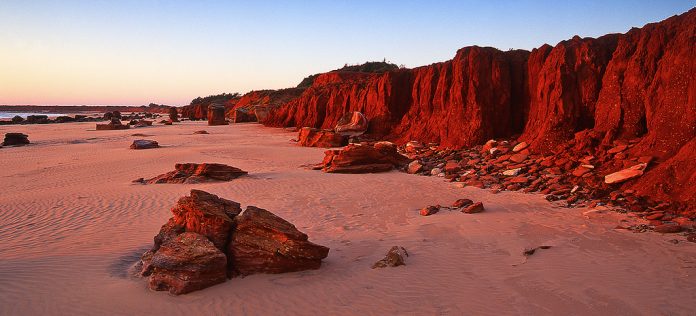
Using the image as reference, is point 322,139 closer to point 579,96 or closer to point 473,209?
point 579,96

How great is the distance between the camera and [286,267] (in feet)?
21.2

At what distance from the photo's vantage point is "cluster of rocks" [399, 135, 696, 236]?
29.7ft

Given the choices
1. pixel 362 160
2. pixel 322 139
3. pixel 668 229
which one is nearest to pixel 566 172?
pixel 668 229

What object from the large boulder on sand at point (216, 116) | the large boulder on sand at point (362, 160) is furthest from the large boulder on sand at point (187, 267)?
the large boulder on sand at point (216, 116)

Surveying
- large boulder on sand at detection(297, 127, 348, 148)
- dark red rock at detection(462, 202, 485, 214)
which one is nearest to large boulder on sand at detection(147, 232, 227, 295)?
dark red rock at detection(462, 202, 485, 214)

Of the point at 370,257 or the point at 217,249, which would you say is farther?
the point at 370,257

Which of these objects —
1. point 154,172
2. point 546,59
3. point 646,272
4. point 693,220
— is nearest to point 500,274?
point 646,272

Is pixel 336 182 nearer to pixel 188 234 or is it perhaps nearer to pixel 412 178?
pixel 412 178

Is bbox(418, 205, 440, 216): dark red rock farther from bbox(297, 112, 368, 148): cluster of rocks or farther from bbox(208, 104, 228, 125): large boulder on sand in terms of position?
bbox(208, 104, 228, 125): large boulder on sand

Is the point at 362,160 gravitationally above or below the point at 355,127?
below

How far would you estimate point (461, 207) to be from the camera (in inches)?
402

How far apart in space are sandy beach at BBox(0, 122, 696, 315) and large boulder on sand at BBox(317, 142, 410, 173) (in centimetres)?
218

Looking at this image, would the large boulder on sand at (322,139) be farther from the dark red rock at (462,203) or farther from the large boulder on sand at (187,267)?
the large boulder on sand at (187,267)

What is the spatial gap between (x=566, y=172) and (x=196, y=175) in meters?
10.1
